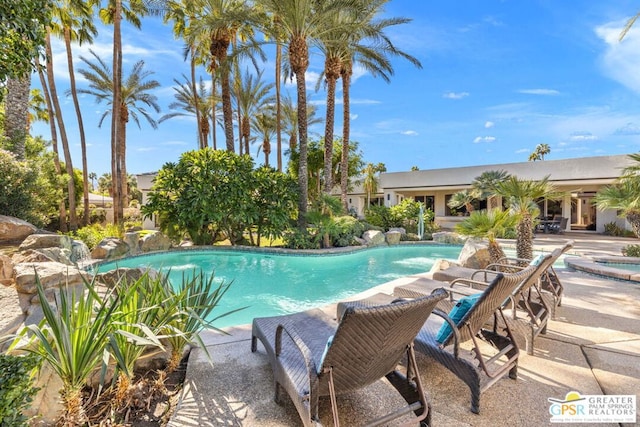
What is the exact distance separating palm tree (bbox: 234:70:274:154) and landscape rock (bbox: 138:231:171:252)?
10675 mm

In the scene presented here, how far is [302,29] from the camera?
11.9m

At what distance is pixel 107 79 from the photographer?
62.5 ft

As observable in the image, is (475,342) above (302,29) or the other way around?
the other way around

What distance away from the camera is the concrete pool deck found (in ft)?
6.90

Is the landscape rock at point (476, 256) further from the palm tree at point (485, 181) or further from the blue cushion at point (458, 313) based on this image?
the palm tree at point (485, 181)

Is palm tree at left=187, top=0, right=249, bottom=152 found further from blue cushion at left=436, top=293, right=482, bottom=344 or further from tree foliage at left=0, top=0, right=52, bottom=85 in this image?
blue cushion at left=436, top=293, right=482, bottom=344

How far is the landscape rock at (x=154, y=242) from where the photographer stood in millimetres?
11789

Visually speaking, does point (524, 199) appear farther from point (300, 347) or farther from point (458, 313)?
point (300, 347)

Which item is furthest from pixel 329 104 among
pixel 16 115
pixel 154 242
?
pixel 16 115

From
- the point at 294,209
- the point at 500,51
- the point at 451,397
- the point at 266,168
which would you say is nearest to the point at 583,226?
the point at 500,51

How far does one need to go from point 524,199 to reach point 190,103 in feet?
75.5

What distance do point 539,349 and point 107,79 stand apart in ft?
78.9

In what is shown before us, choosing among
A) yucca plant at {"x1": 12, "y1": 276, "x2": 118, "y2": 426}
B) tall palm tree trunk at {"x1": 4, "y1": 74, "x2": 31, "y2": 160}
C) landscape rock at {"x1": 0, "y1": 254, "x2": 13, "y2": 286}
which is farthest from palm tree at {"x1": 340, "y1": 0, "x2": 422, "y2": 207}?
yucca plant at {"x1": 12, "y1": 276, "x2": 118, "y2": 426}

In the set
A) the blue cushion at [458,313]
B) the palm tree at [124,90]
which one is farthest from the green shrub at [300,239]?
the palm tree at [124,90]
